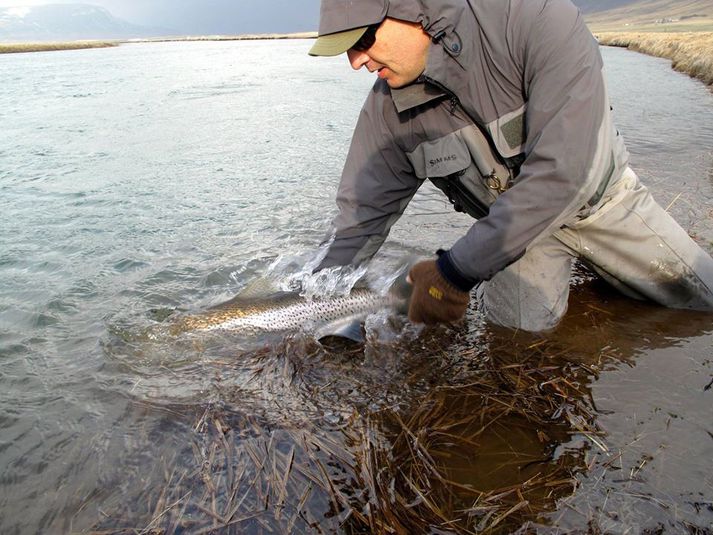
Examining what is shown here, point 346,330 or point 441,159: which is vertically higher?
point 441,159

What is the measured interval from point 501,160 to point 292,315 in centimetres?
192

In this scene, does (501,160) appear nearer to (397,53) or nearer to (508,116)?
(508,116)

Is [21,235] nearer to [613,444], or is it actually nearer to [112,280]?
[112,280]

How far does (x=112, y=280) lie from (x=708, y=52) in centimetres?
2569

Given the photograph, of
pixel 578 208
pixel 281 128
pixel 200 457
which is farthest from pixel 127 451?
pixel 281 128

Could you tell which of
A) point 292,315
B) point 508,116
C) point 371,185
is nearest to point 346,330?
point 292,315

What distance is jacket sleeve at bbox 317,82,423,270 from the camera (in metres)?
3.91

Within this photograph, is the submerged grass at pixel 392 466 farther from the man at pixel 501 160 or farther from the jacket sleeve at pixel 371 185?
the jacket sleeve at pixel 371 185

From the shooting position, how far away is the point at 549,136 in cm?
299

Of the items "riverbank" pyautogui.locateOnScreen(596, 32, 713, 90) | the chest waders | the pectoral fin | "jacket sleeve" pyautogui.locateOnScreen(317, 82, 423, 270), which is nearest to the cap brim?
"jacket sleeve" pyautogui.locateOnScreen(317, 82, 423, 270)

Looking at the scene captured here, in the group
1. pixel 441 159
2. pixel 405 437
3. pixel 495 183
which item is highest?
pixel 441 159

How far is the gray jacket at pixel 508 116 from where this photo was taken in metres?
2.98

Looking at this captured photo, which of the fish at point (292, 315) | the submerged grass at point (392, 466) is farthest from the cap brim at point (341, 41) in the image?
the submerged grass at point (392, 466)

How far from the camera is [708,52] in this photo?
2231 centimetres
